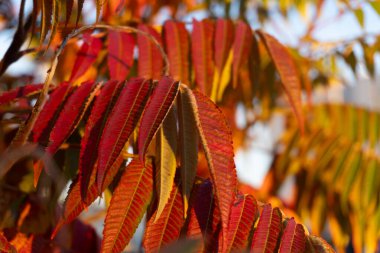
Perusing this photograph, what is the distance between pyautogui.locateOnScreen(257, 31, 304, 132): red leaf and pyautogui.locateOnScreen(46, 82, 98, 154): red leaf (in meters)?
0.32

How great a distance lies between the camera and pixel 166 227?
0.75 metres

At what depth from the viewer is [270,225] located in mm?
752

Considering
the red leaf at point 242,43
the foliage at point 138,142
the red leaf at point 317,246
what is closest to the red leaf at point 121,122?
the foliage at point 138,142

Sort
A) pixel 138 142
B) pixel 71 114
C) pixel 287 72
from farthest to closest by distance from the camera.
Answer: pixel 287 72 → pixel 71 114 → pixel 138 142

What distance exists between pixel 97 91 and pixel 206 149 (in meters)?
0.24

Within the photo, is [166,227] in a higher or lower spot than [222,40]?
lower

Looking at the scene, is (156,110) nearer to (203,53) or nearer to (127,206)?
(127,206)

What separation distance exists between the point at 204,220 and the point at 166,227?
1.6 inches

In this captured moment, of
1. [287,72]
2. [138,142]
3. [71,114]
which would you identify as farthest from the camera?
[287,72]

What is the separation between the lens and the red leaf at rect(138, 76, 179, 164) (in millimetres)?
700

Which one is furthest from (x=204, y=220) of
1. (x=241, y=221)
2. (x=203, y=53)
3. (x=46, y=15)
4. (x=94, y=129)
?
(x=203, y=53)

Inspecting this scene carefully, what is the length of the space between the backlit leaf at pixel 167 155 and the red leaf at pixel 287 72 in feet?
1.02

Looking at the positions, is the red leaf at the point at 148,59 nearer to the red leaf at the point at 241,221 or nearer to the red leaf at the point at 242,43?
the red leaf at the point at 242,43

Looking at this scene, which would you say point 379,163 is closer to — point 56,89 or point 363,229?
point 363,229
